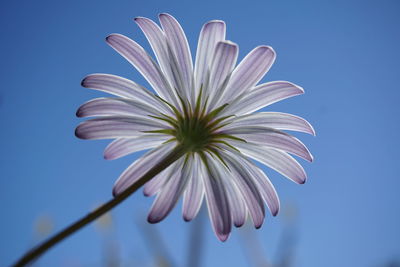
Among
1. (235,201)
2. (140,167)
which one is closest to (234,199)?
(235,201)

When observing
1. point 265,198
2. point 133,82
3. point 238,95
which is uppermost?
point 133,82

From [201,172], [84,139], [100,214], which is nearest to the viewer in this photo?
[100,214]

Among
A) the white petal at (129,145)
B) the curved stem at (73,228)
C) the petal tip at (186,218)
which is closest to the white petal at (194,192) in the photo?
the petal tip at (186,218)

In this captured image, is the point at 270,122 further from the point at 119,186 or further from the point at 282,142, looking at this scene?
the point at 119,186

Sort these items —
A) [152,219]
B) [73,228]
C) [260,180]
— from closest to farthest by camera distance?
[73,228] < [152,219] < [260,180]

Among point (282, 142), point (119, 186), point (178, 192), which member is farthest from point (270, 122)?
point (119, 186)

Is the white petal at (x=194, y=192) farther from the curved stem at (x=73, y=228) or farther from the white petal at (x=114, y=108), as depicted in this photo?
the curved stem at (x=73, y=228)

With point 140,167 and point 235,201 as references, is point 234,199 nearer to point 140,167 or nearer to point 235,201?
point 235,201
